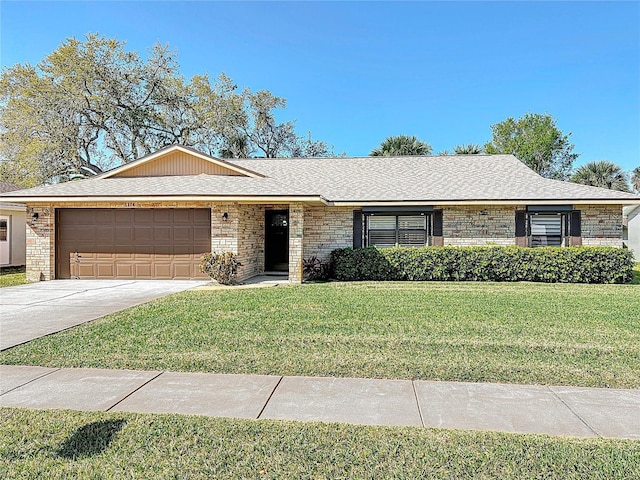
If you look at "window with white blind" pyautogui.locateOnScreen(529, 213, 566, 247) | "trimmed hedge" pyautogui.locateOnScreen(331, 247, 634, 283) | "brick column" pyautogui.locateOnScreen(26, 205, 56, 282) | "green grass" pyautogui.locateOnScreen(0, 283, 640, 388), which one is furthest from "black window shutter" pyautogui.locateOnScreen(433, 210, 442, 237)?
"brick column" pyautogui.locateOnScreen(26, 205, 56, 282)

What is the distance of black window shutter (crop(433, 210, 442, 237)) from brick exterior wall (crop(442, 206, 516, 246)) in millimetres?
124

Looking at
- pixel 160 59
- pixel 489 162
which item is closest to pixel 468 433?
pixel 489 162

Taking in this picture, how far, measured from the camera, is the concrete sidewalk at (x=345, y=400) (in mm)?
3314

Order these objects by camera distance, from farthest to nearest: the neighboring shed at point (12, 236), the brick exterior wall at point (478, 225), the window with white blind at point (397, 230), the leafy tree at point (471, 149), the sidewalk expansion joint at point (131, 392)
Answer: the leafy tree at point (471, 149), the neighboring shed at point (12, 236), the window with white blind at point (397, 230), the brick exterior wall at point (478, 225), the sidewalk expansion joint at point (131, 392)

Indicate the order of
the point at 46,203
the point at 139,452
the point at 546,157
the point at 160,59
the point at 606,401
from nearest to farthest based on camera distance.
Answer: the point at 139,452 → the point at 606,401 → the point at 46,203 → the point at 160,59 → the point at 546,157

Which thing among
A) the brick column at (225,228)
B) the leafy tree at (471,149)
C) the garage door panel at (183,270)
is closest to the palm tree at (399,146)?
the leafy tree at (471,149)

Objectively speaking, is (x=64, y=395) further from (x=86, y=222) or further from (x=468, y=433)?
(x=86, y=222)

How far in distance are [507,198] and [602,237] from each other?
3554mm

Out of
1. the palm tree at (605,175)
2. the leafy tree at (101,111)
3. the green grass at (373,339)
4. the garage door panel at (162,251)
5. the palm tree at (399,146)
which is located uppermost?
the leafy tree at (101,111)

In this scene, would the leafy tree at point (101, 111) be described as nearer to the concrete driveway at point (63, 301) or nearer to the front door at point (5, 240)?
the front door at point (5, 240)

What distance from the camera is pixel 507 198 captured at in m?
12.7

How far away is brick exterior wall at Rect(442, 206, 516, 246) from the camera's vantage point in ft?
43.7

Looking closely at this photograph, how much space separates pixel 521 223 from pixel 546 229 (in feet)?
2.93

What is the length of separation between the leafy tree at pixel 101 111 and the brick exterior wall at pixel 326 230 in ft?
63.3
